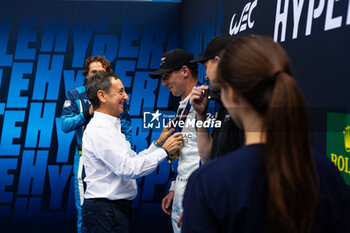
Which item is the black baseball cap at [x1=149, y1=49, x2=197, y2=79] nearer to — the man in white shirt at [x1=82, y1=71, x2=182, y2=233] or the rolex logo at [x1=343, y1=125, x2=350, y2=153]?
the man in white shirt at [x1=82, y1=71, x2=182, y2=233]

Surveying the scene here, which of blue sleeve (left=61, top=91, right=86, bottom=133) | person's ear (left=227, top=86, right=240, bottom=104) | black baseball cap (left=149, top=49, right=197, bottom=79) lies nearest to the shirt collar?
black baseball cap (left=149, top=49, right=197, bottom=79)

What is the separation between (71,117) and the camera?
3131 mm

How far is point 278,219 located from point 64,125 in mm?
2595

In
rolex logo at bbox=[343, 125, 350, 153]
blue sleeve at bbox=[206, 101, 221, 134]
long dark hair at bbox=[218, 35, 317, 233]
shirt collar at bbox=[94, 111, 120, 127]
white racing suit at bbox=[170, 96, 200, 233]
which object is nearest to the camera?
long dark hair at bbox=[218, 35, 317, 233]

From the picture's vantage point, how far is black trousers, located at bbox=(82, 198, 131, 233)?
1.98 m

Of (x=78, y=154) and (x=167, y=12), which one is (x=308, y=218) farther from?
(x=167, y=12)

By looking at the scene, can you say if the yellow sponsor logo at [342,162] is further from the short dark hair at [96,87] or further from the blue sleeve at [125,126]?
the blue sleeve at [125,126]

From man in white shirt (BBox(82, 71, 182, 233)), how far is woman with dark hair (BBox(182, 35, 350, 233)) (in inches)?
46.4

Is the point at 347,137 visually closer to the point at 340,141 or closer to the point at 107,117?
the point at 340,141

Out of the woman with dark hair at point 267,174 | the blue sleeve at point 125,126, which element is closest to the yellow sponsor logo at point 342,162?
the woman with dark hair at point 267,174

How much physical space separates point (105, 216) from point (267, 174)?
55.5 inches

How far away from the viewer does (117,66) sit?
14.9 feet

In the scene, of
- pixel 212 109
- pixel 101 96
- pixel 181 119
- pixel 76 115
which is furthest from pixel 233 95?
pixel 76 115

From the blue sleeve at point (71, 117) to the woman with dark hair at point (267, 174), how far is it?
236 centimetres
